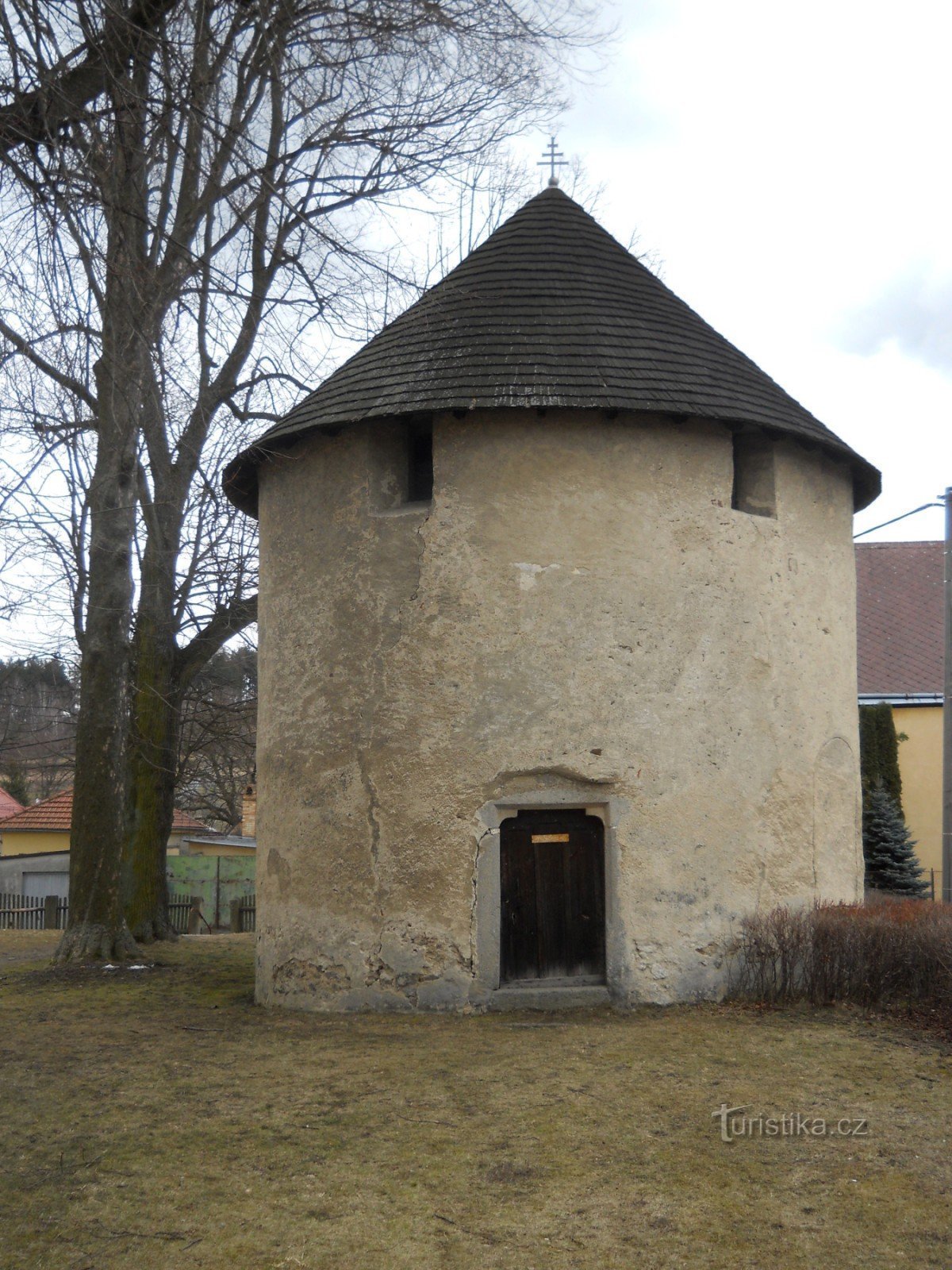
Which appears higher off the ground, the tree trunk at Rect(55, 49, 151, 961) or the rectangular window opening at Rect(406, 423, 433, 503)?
the rectangular window opening at Rect(406, 423, 433, 503)

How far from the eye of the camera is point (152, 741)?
15.4 meters

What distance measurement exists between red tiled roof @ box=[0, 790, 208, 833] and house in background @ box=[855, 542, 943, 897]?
53.6ft

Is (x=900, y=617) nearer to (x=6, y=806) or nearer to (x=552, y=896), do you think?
(x=552, y=896)

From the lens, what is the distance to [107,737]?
1332 cm

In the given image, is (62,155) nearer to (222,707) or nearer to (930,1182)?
(930,1182)

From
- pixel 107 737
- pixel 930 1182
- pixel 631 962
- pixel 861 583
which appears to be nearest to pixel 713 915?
pixel 631 962

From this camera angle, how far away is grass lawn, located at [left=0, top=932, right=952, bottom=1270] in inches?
203

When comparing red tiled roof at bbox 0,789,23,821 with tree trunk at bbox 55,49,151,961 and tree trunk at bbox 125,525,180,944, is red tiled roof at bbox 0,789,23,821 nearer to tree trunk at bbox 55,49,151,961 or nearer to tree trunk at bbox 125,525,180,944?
tree trunk at bbox 125,525,180,944

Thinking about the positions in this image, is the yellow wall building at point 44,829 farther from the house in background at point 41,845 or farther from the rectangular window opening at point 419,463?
the rectangular window opening at point 419,463

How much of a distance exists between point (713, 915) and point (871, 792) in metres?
10.5

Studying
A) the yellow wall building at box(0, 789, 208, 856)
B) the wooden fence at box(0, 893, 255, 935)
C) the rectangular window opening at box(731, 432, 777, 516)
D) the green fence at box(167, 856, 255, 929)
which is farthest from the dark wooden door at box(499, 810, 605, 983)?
the yellow wall building at box(0, 789, 208, 856)

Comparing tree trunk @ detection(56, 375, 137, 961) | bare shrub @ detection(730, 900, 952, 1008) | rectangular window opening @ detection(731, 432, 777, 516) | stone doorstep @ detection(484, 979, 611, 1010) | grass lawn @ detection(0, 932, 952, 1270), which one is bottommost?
grass lawn @ detection(0, 932, 952, 1270)

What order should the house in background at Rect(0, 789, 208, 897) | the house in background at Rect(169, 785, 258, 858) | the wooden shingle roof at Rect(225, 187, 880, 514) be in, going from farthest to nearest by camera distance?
the house in background at Rect(169, 785, 258, 858) < the house in background at Rect(0, 789, 208, 897) < the wooden shingle roof at Rect(225, 187, 880, 514)

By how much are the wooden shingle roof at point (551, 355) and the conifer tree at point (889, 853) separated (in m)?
8.32
